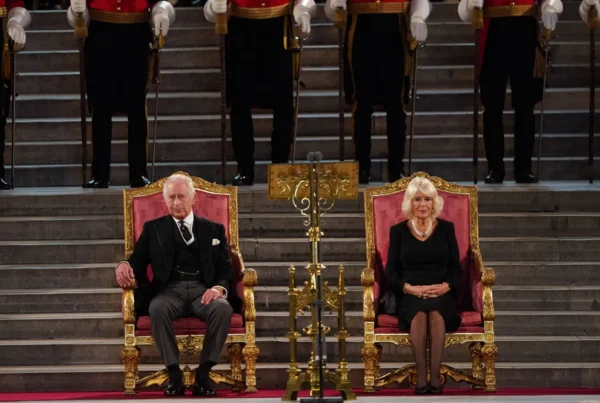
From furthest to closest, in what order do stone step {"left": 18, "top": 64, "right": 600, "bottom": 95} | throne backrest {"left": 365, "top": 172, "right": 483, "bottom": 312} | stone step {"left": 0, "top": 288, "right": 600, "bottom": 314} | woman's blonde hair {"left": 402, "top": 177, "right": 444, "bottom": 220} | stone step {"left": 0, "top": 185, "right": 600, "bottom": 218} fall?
stone step {"left": 18, "top": 64, "right": 600, "bottom": 95}
stone step {"left": 0, "top": 185, "right": 600, "bottom": 218}
stone step {"left": 0, "top": 288, "right": 600, "bottom": 314}
throne backrest {"left": 365, "top": 172, "right": 483, "bottom": 312}
woman's blonde hair {"left": 402, "top": 177, "right": 444, "bottom": 220}

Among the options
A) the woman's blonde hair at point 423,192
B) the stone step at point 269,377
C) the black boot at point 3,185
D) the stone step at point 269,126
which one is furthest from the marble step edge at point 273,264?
the stone step at point 269,126

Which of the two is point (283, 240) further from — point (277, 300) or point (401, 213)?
point (401, 213)

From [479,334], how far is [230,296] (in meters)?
1.46

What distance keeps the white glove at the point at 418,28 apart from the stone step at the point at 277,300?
6.44ft

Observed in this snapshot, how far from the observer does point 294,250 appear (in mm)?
10195

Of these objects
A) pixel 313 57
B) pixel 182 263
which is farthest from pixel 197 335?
pixel 313 57

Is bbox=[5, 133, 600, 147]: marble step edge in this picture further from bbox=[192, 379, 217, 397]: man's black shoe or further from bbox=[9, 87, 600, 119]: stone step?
bbox=[192, 379, 217, 397]: man's black shoe

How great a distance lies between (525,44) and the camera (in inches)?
440

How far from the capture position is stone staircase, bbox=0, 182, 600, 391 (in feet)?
30.8

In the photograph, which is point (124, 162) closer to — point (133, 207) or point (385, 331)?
point (133, 207)

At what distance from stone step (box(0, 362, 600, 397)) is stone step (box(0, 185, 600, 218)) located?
1531 millimetres

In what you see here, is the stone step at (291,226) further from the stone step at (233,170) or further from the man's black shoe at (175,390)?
the man's black shoe at (175,390)

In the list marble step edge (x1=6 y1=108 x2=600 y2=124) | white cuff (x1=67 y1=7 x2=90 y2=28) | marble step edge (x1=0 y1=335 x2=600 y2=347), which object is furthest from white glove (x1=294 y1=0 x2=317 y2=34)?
marble step edge (x1=0 y1=335 x2=600 y2=347)

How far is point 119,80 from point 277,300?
2.30 m
